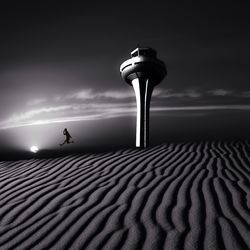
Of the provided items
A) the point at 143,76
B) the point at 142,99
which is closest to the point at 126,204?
the point at 143,76

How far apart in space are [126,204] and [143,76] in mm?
8894

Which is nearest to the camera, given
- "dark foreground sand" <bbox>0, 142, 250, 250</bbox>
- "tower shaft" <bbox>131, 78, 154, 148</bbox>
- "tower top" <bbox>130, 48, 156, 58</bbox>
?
"dark foreground sand" <bbox>0, 142, 250, 250</bbox>

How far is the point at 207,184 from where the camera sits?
5.15 m

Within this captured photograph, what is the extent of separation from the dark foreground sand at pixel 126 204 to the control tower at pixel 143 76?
17.8ft

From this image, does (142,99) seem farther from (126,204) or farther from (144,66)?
(126,204)

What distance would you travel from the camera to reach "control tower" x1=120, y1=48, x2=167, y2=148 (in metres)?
12.3

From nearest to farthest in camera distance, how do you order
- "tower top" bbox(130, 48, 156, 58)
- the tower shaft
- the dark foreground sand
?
1. the dark foreground sand
2. "tower top" bbox(130, 48, 156, 58)
3. the tower shaft

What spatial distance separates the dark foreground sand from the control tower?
17.8 feet

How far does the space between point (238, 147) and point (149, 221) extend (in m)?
6.91

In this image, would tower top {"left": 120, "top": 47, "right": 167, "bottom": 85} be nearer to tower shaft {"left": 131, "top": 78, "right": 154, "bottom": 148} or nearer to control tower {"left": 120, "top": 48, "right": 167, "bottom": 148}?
Answer: control tower {"left": 120, "top": 48, "right": 167, "bottom": 148}

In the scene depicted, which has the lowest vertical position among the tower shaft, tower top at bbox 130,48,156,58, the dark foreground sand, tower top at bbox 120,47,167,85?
the dark foreground sand

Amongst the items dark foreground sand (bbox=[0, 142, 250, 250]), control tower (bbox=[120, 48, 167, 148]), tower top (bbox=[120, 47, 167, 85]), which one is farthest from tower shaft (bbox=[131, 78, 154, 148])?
dark foreground sand (bbox=[0, 142, 250, 250])

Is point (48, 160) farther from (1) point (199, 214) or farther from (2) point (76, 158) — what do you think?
(1) point (199, 214)

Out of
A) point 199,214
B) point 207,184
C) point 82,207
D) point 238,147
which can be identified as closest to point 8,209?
point 82,207
